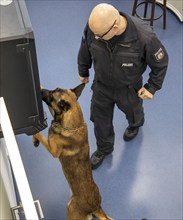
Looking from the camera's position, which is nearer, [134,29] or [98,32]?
[98,32]

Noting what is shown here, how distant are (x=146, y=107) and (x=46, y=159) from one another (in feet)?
4.13

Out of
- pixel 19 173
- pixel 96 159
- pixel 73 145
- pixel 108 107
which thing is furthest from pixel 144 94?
pixel 19 173

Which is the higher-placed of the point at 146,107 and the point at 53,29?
the point at 53,29

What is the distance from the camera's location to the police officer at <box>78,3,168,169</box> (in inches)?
90.1

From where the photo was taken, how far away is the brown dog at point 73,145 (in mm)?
2223

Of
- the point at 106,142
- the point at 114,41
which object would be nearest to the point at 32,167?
the point at 106,142

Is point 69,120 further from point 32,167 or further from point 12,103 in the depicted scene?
point 32,167

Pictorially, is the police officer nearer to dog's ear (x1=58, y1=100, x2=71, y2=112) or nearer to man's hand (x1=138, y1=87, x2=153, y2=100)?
man's hand (x1=138, y1=87, x2=153, y2=100)

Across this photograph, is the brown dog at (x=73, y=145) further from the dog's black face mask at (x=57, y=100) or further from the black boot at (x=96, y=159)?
the black boot at (x=96, y=159)

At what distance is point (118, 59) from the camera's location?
8.26 feet

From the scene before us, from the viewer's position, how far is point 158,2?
4973 millimetres

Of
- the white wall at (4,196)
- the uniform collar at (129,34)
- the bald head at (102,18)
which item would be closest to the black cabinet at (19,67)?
the white wall at (4,196)

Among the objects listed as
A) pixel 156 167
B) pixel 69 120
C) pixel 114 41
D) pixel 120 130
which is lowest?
pixel 156 167

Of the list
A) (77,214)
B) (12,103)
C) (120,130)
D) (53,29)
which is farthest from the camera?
(53,29)
